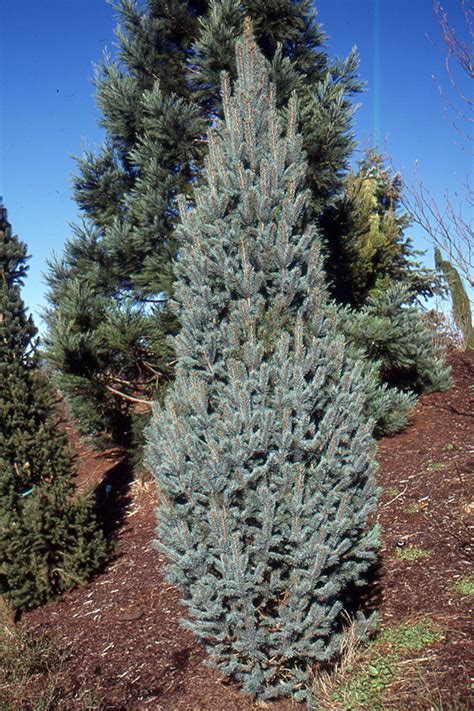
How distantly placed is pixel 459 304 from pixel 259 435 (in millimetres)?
10889

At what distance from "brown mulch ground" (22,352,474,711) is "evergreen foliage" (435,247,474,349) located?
18.9ft

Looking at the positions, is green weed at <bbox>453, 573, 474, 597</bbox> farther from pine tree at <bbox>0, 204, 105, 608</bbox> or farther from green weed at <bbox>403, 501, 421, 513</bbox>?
pine tree at <bbox>0, 204, 105, 608</bbox>

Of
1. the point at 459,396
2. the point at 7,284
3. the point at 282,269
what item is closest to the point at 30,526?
the point at 7,284

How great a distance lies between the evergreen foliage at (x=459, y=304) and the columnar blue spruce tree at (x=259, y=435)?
9939 mm

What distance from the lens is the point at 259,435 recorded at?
2721mm

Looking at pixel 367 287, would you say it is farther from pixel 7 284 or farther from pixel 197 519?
pixel 197 519

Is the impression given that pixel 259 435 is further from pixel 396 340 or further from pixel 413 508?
pixel 396 340

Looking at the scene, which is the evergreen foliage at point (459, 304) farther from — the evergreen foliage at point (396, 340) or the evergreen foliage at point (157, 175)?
the evergreen foliage at point (157, 175)

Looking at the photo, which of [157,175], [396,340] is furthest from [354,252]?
[157,175]

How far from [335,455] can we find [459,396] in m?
5.91

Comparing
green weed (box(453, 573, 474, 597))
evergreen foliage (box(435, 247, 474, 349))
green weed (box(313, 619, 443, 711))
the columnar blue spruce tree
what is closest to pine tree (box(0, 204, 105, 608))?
the columnar blue spruce tree

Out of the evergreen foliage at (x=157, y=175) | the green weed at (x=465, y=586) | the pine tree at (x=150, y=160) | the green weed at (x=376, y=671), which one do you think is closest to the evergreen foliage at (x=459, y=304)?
the evergreen foliage at (x=157, y=175)

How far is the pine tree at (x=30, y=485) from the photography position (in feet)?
16.2

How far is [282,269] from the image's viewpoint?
2.93 m
